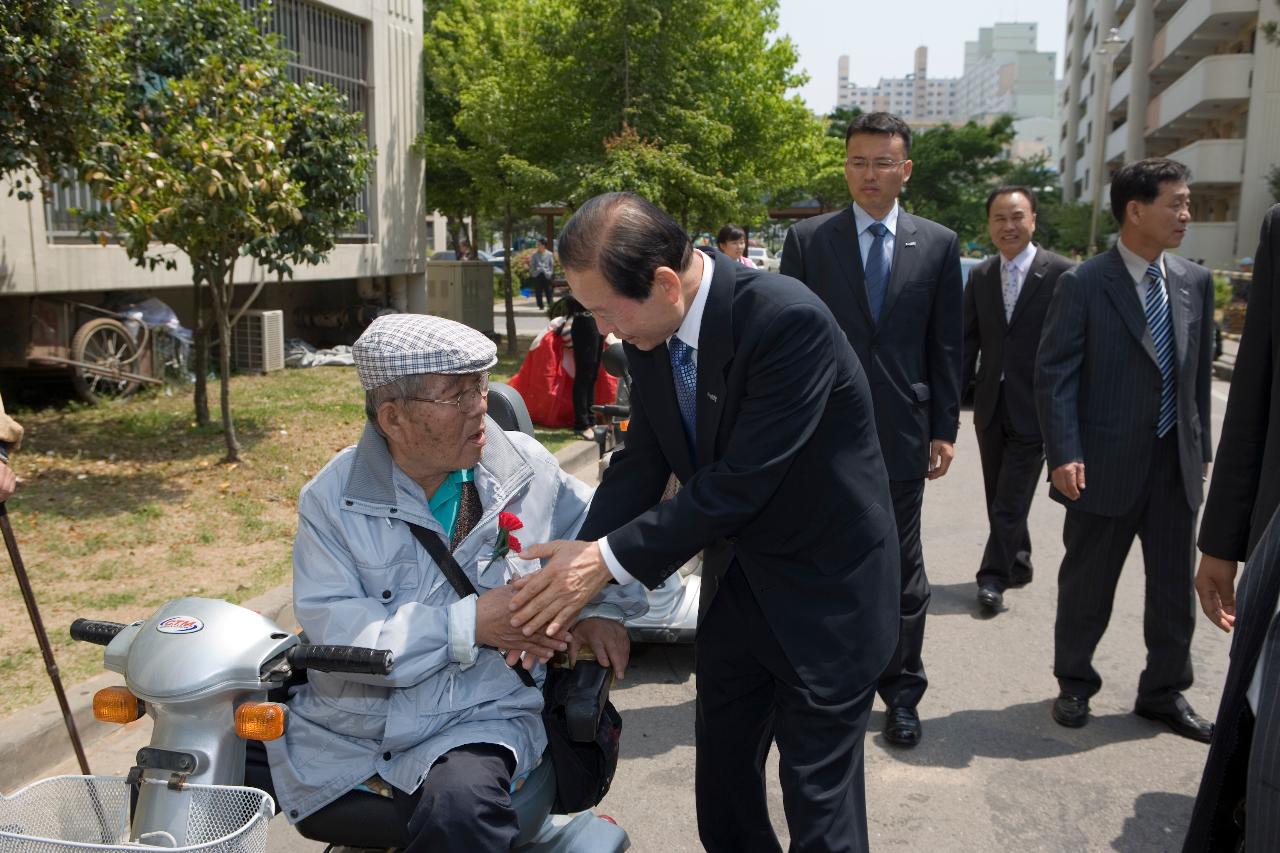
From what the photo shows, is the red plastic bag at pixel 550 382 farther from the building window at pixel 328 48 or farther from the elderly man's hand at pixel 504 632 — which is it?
the elderly man's hand at pixel 504 632

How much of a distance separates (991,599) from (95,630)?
14.9ft

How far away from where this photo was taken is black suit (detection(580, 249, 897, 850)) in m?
2.45

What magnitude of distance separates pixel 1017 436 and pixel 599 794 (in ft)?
12.8

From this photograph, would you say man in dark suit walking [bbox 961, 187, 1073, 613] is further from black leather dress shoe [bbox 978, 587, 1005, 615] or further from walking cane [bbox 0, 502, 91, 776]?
walking cane [bbox 0, 502, 91, 776]

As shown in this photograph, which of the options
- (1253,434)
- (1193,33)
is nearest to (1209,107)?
(1193,33)

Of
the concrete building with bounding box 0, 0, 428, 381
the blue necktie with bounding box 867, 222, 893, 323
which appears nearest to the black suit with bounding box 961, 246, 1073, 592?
the blue necktie with bounding box 867, 222, 893, 323

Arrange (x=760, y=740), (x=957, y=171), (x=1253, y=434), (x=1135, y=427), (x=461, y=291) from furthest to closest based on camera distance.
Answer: (x=957, y=171) → (x=461, y=291) → (x=1135, y=427) → (x=760, y=740) → (x=1253, y=434)

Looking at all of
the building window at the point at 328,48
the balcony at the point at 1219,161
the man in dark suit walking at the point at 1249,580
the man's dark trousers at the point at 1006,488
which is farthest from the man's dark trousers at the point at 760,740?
the balcony at the point at 1219,161

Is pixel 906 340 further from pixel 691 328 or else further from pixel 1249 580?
pixel 1249 580

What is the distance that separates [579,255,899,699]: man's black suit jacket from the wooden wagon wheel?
8.63m

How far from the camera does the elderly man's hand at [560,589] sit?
242 cm

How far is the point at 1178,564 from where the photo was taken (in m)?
4.16

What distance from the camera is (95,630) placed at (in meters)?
2.27

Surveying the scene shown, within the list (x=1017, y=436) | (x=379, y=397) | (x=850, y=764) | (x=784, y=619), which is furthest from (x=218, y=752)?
(x=1017, y=436)
